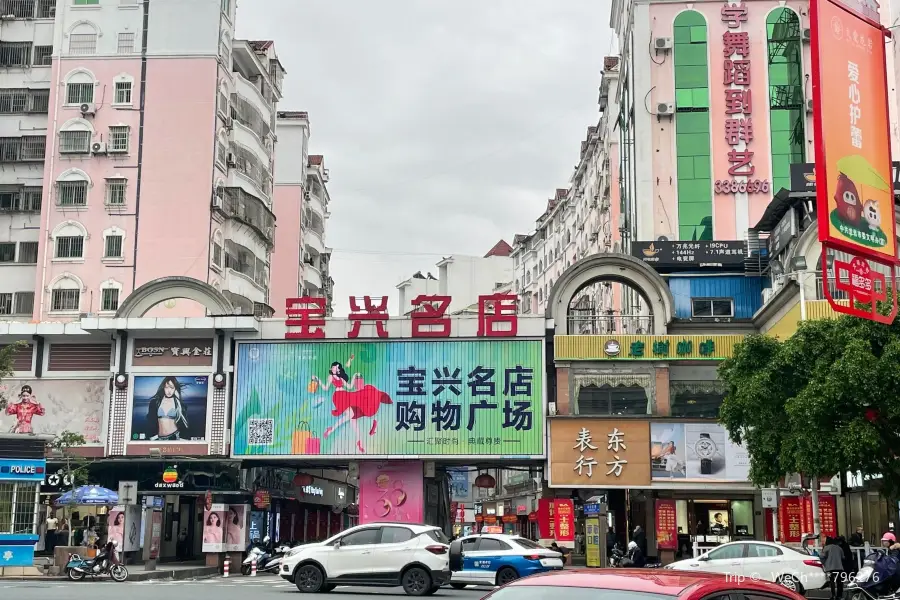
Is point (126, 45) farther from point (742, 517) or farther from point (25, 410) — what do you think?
point (742, 517)

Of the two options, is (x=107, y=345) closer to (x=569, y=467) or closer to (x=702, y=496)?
(x=569, y=467)

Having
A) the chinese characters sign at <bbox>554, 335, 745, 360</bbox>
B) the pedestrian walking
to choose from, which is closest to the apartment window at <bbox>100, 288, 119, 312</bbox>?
the chinese characters sign at <bbox>554, 335, 745, 360</bbox>

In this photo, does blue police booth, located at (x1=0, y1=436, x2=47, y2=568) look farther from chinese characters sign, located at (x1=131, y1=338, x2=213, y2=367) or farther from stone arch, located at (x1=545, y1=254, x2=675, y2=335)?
stone arch, located at (x1=545, y1=254, x2=675, y2=335)

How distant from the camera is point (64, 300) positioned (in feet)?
148

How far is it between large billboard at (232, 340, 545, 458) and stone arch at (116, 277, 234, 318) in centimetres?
237

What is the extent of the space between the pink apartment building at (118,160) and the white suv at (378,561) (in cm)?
2470

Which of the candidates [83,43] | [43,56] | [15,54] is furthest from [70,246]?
[15,54]

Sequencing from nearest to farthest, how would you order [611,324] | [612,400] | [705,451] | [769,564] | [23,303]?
1. [769,564]
2. [705,451]
3. [612,400]
4. [23,303]
5. [611,324]

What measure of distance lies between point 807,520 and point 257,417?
1770cm

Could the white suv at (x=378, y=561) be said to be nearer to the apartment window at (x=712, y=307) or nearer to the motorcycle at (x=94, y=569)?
the motorcycle at (x=94, y=569)

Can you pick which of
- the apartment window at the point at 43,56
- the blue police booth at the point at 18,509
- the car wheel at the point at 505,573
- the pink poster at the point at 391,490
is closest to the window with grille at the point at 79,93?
the apartment window at the point at 43,56

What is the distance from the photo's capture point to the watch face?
34.8m

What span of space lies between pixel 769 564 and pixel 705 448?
12289 millimetres

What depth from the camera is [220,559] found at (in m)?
34.3
